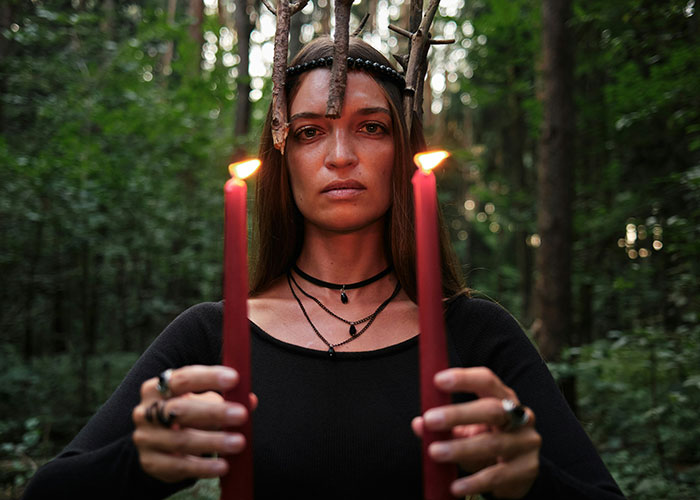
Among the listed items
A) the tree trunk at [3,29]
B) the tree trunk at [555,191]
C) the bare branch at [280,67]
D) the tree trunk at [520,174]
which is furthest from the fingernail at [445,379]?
the tree trunk at [520,174]

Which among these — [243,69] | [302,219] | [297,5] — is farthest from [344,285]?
[243,69]

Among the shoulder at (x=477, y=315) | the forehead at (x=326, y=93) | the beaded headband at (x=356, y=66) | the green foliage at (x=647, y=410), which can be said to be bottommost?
the green foliage at (x=647, y=410)

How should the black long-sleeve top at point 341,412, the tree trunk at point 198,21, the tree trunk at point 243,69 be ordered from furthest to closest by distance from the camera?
the tree trunk at point 198,21 < the tree trunk at point 243,69 < the black long-sleeve top at point 341,412

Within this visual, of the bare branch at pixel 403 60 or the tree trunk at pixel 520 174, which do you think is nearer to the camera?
the bare branch at pixel 403 60

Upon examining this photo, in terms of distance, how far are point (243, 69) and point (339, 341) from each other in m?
7.96

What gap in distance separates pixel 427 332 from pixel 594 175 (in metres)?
10.4

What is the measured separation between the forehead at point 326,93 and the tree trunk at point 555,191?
4.47m

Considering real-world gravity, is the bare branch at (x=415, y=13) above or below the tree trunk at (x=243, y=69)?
below

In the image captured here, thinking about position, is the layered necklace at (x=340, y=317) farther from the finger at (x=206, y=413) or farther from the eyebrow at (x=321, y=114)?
the finger at (x=206, y=413)

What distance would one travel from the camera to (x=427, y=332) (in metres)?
0.68

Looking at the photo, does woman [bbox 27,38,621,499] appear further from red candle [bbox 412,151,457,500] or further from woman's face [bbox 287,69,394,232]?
red candle [bbox 412,151,457,500]

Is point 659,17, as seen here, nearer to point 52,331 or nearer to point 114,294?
point 114,294

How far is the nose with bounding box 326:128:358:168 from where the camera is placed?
57.1 inches

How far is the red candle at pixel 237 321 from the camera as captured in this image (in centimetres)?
72
